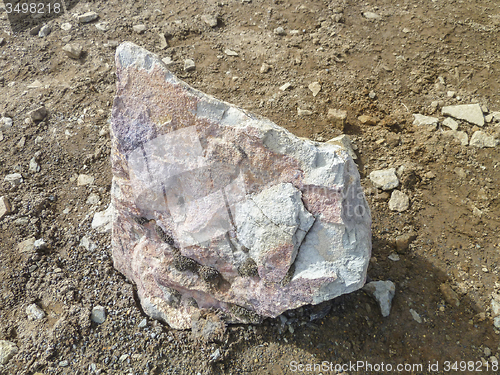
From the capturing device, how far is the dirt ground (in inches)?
160

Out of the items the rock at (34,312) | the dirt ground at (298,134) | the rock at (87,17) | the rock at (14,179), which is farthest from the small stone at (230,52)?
the rock at (34,312)

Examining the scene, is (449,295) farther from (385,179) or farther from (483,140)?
(483,140)

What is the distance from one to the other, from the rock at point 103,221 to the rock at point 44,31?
5.23 meters

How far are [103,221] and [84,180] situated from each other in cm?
107

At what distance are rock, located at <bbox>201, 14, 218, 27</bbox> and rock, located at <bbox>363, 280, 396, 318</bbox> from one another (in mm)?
6232

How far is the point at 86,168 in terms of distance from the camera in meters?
6.10

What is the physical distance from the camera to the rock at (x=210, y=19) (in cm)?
795

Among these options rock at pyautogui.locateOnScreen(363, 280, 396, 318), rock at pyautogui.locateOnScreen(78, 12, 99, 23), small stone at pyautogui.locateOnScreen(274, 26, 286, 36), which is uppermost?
small stone at pyautogui.locateOnScreen(274, 26, 286, 36)

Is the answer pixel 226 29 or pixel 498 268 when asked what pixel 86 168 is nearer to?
pixel 226 29

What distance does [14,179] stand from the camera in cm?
592

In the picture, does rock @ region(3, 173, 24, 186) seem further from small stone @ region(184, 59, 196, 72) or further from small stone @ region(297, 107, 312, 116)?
small stone @ region(297, 107, 312, 116)

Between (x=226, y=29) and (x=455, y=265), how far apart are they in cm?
622

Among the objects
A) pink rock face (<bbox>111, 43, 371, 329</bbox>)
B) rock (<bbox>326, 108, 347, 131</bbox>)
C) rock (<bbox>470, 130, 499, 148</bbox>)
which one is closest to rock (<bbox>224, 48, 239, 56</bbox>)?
rock (<bbox>326, 108, 347, 131</bbox>)

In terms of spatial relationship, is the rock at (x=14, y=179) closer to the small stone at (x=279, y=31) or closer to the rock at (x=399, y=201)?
the small stone at (x=279, y=31)
